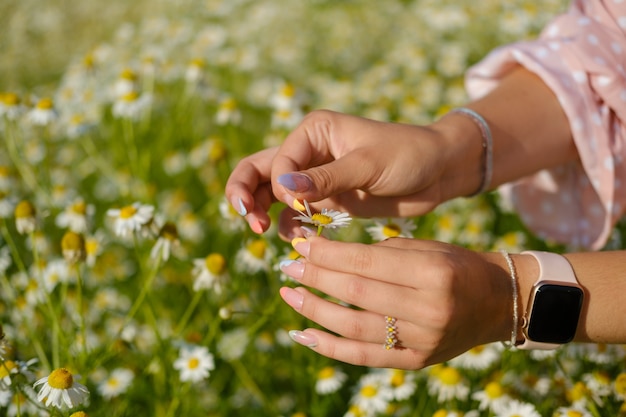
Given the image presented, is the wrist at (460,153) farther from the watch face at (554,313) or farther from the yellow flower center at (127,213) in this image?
the yellow flower center at (127,213)

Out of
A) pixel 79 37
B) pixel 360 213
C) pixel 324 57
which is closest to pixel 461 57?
pixel 324 57

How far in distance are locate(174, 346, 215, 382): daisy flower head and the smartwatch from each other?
0.59 meters

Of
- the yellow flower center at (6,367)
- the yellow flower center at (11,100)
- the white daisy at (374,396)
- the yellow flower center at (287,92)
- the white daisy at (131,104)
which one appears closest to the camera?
the yellow flower center at (6,367)

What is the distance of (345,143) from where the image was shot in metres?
1.07

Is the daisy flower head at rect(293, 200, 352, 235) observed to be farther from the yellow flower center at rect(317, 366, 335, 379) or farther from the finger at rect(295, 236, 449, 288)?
the yellow flower center at rect(317, 366, 335, 379)

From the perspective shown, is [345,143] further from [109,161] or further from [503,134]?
[109,161]

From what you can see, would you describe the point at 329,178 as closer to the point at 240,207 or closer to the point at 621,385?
the point at 240,207

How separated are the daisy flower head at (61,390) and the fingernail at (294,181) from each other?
1.40ft

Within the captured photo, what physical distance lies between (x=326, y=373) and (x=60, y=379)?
1.74 feet

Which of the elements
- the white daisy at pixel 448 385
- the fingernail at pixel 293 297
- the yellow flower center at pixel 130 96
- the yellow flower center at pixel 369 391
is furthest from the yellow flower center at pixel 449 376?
the yellow flower center at pixel 130 96

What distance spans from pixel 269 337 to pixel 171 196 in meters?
0.79

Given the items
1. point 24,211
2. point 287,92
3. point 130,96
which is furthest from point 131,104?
point 24,211

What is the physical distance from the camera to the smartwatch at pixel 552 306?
0.86 meters

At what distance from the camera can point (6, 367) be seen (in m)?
0.99
